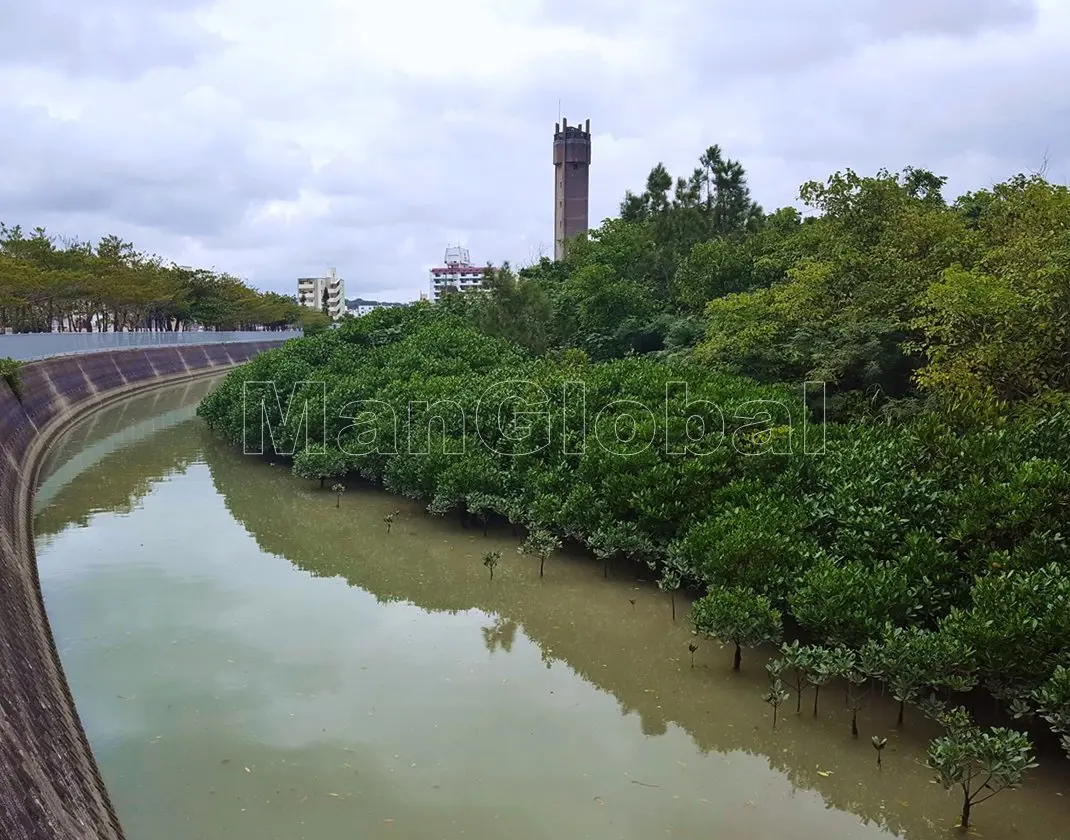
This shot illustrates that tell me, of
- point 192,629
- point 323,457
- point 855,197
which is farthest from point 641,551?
point 855,197

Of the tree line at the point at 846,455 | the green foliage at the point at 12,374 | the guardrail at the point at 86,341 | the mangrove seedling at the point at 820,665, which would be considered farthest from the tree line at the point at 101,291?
the mangrove seedling at the point at 820,665

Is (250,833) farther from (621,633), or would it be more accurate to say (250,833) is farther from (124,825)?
(621,633)

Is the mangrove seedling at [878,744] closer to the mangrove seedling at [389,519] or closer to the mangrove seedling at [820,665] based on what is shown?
the mangrove seedling at [820,665]

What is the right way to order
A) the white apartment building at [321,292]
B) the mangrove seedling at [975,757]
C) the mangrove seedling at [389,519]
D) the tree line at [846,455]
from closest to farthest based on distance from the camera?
the mangrove seedling at [975,757], the tree line at [846,455], the mangrove seedling at [389,519], the white apartment building at [321,292]

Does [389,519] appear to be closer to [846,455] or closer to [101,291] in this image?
[846,455]

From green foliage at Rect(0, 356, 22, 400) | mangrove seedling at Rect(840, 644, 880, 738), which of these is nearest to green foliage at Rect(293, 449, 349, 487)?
green foliage at Rect(0, 356, 22, 400)

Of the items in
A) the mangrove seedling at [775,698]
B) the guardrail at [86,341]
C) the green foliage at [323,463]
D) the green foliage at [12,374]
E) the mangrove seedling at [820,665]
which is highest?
the guardrail at [86,341]
